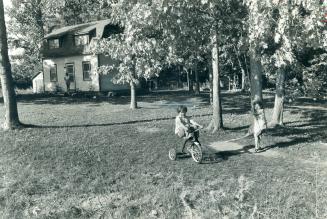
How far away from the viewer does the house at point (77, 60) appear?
3338 cm

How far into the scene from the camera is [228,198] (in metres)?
8.47

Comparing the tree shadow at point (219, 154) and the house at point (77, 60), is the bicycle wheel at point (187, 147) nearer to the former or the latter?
the tree shadow at point (219, 154)

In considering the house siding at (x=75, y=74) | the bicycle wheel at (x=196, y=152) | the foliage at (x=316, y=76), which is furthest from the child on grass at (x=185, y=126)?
the house siding at (x=75, y=74)

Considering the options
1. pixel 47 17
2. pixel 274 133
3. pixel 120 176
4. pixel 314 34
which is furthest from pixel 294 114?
pixel 47 17

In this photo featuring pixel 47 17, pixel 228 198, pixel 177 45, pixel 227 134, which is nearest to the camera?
pixel 228 198

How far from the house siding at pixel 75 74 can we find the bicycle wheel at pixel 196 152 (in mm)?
22448

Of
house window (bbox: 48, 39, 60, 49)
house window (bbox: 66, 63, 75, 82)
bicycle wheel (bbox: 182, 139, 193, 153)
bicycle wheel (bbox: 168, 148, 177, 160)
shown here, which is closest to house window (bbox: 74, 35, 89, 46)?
house window (bbox: 66, 63, 75, 82)

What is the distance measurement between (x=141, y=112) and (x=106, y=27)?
45.0 feet

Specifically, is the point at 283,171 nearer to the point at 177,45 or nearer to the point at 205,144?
the point at 205,144

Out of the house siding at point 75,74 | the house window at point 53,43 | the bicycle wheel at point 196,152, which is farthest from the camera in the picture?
the house window at point 53,43

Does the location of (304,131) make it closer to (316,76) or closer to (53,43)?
(316,76)

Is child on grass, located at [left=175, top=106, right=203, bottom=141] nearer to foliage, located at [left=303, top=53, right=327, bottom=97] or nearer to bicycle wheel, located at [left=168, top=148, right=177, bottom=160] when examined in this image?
bicycle wheel, located at [left=168, top=148, right=177, bottom=160]

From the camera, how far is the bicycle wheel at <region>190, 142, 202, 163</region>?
440 inches

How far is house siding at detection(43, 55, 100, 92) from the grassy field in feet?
50.4
